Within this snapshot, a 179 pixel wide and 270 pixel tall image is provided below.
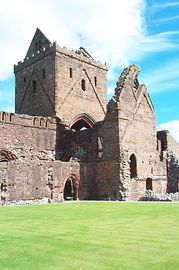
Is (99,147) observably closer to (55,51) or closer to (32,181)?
(32,181)

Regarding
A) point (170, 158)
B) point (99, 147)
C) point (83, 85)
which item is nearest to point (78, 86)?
point (83, 85)

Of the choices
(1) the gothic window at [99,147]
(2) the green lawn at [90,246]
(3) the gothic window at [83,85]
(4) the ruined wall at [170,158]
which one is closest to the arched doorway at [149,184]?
(4) the ruined wall at [170,158]

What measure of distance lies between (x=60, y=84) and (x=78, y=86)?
228 centimetres

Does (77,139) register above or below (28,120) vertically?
below

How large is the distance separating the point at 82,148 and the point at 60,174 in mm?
5191

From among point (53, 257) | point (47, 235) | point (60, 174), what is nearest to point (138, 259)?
point (53, 257)

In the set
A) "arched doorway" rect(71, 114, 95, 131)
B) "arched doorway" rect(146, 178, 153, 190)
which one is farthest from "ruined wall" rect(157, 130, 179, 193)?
"arched doorway" rect(71, 114, 95, 131)

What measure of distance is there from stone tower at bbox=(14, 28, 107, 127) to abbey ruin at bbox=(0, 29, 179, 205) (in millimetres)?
85

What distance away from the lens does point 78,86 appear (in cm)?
3406

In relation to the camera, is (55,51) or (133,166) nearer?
(133,166)

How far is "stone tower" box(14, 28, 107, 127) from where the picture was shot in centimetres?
3231

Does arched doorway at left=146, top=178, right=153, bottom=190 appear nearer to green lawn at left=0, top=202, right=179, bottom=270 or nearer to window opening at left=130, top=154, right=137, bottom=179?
window opening at left=130, top=154, right=137, bottom=179

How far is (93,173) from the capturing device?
2733cm

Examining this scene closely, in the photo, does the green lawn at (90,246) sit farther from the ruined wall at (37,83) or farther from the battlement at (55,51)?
the battlement at (55,51)
